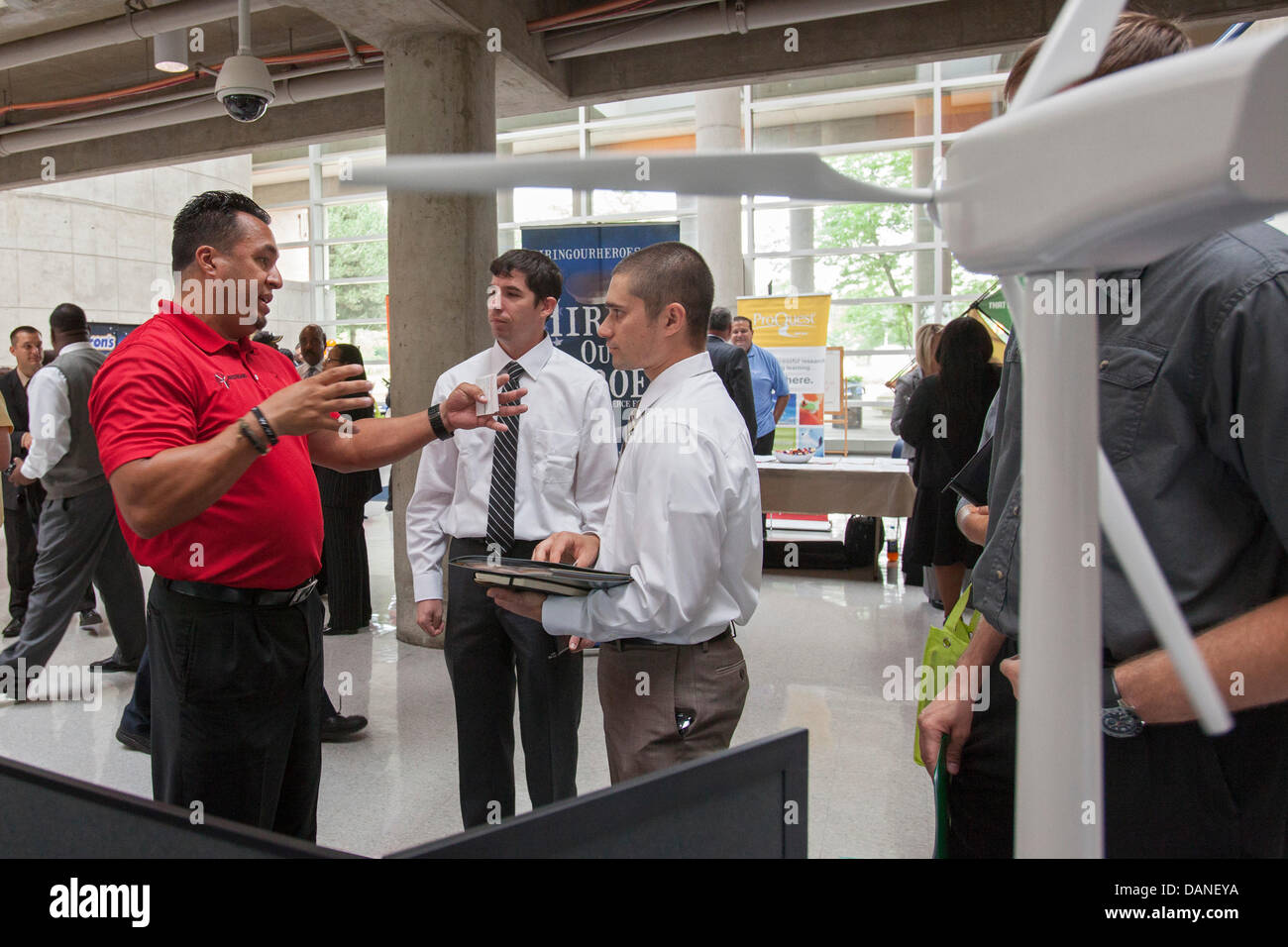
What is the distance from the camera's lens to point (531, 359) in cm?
283

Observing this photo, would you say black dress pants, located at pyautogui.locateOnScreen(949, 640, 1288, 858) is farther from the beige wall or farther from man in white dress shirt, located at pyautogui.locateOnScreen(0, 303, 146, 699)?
the beige wall

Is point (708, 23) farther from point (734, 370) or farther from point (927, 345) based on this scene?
point (927, 345)

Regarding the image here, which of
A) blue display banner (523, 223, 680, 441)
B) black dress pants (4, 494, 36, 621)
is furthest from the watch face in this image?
black dress pants (4, 494, 36, 621)

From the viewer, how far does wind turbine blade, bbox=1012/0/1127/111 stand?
1.59ft

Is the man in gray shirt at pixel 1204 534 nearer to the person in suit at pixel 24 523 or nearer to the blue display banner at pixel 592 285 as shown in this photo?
the blue display banner at pixel 592 285

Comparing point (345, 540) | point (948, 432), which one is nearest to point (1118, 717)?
point (948, 432)

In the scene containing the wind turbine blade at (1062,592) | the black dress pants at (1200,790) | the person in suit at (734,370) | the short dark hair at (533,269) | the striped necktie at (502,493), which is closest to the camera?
the wind turbine blade at (1062,592)

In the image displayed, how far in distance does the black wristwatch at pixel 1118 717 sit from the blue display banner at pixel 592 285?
3988 mm

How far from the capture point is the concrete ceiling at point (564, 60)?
15.4 feet

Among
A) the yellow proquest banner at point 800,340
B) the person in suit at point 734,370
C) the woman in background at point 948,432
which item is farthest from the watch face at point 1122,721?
the yellow proquest banner at point 800,340

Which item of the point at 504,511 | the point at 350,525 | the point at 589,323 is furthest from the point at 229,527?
the point at 350,525

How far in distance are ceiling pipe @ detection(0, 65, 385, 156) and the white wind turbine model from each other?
5.96 m
